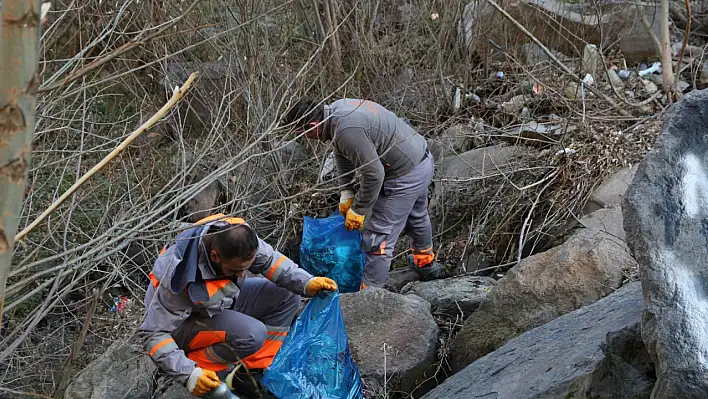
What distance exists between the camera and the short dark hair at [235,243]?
3461 millimetres

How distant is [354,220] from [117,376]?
1.68 m

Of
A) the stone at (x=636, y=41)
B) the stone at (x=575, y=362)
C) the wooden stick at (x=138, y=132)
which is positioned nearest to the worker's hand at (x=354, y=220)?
the stone at (x=575, y=362)

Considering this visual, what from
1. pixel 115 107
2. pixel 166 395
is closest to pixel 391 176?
pixel 166 395

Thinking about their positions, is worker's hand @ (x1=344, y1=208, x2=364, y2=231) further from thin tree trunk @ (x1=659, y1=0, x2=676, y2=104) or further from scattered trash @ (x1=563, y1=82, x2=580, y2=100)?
thin tree trunk @ (x1=659, y1=0, x2=676, y2=104)

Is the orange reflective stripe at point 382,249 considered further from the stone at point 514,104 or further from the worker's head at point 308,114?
the stone at point 514,104

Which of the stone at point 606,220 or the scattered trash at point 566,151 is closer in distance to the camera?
the stone at point 606,220

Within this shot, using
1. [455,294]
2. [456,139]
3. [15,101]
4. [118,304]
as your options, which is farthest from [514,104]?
[15,101]

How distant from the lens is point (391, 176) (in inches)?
199

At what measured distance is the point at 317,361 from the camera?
143 inches

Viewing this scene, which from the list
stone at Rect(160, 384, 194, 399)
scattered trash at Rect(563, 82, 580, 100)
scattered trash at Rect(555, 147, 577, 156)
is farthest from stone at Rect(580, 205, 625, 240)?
stone at Rect(160, 384, 194, 399)

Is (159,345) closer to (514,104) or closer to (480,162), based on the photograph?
(480,162)

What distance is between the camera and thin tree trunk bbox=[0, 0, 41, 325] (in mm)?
828

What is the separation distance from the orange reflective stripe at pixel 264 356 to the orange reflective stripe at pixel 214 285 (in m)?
0.44

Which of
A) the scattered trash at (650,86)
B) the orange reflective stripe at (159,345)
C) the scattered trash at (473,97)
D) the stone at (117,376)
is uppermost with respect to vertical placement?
the orange reflective stripe at (159,345)
